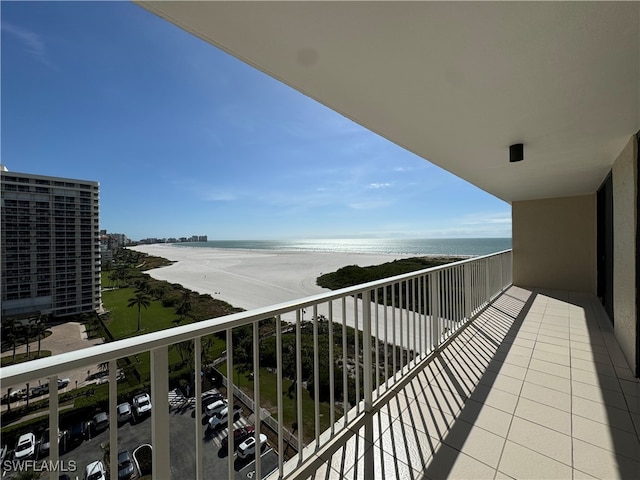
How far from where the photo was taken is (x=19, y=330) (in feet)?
47.0

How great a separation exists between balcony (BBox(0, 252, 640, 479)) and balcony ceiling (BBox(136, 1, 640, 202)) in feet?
4.71

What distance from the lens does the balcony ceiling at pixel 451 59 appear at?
131 centimetres

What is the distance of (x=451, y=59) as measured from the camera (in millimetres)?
1622

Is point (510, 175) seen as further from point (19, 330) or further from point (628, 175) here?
point (19, 330)

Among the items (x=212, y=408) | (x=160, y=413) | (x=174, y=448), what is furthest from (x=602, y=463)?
(x=212, y=408)

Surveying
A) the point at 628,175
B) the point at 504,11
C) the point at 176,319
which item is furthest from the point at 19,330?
the point at 628,175

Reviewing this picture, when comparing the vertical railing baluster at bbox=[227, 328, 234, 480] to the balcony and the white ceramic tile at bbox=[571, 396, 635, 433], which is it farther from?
the white ceramic tile at bbox=[571, 396, 635, 433]

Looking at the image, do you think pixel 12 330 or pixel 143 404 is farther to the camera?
pixel 12 330

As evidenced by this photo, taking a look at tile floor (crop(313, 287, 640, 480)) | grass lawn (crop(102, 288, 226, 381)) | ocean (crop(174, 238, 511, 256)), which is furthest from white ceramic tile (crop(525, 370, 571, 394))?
ocean (crop(174, 238, 511, 256))

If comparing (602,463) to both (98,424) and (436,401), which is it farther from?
(98,424)

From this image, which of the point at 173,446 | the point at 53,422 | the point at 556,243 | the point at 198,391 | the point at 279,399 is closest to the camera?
the point at 53,422

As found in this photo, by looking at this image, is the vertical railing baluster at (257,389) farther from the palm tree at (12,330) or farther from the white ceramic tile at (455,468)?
the palm tree at (12,330)

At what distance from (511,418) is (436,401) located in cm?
50

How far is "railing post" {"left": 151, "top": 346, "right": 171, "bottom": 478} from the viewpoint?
38.2 inches
